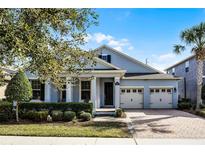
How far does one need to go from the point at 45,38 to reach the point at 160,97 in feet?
63.4

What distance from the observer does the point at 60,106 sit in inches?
767

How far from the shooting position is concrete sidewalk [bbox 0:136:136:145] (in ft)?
33.4

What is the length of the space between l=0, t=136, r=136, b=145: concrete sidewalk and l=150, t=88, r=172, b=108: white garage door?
54.9ft

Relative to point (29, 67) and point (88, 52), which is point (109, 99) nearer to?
point (88, 52)

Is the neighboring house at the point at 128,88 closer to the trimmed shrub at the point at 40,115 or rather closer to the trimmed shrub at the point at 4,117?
the trimmed shrub at the point at 40,115

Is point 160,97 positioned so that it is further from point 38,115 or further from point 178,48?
point 38,115

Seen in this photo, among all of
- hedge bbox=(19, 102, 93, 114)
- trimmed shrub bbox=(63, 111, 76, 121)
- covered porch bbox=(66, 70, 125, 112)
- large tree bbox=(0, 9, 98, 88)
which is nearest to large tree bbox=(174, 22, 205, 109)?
covered porch bbox=(66, 70, 125, 112)

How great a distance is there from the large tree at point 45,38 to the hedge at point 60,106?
7713mm

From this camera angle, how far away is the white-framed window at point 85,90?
2344cm

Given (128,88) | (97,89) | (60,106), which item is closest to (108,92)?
(128,88)

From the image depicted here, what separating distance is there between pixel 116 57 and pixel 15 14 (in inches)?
816
